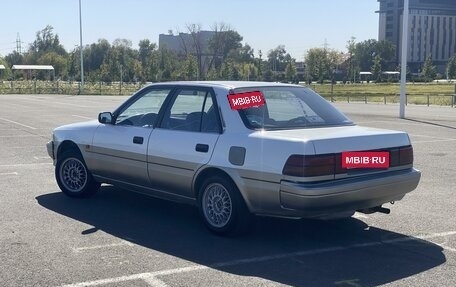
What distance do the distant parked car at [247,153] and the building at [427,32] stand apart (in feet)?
360

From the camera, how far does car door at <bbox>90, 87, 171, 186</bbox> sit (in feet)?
23.5

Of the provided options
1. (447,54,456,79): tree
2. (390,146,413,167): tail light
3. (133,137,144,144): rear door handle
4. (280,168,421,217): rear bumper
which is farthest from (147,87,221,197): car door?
(447,54,456,79): tree

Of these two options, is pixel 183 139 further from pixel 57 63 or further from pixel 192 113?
pixel 57 63

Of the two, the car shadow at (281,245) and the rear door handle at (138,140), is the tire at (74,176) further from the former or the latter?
the rear door handle at (138,140)

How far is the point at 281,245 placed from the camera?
606cm

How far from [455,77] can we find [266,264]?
113789 millimetres

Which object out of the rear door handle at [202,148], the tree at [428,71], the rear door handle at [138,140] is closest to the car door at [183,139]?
the rear door handle at [202,148]

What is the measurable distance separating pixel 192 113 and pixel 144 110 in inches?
34.6

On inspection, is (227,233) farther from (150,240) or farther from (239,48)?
(239,48)

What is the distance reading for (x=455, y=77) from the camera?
11125 centimetres

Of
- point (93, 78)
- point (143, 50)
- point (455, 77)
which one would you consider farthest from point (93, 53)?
point (455, 77)

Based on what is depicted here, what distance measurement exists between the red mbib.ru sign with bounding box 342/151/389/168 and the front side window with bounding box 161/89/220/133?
53.3 inches

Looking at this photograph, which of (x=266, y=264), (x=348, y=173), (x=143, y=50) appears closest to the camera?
(x=266, y=264)

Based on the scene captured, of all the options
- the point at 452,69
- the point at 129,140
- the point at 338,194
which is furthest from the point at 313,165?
the point at 452,69
